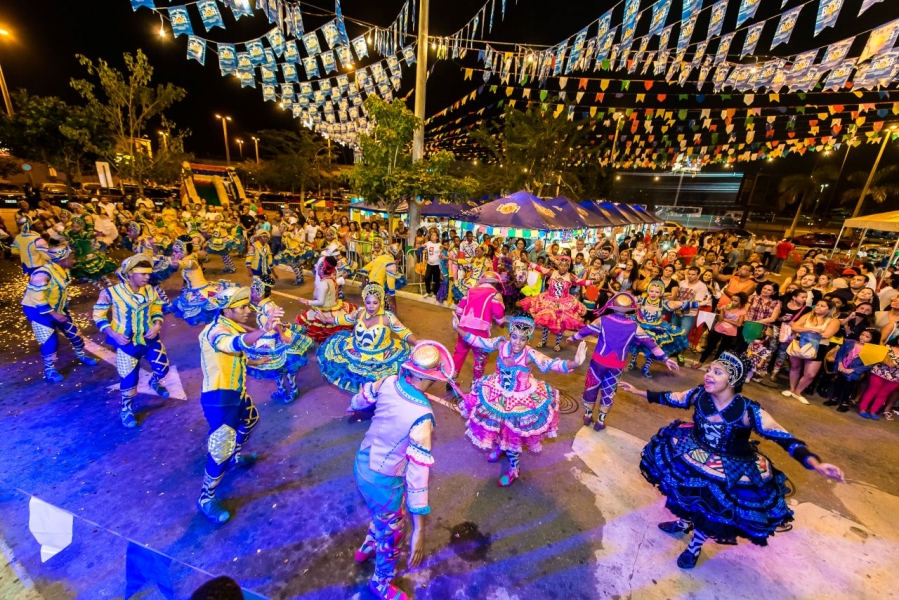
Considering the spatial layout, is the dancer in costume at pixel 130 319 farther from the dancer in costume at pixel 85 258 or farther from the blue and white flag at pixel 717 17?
the blue and white flag at pixel 717 17

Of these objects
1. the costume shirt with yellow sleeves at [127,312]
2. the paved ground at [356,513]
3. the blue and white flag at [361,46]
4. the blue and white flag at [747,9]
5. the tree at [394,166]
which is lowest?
the paved ground at [356,513]

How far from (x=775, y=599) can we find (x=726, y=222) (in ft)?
140

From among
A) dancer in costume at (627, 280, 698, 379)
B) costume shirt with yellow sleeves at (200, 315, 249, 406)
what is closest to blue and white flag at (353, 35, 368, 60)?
dancer in costume at (627, 280, 698, 379)

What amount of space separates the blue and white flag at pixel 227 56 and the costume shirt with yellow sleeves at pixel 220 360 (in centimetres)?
1061

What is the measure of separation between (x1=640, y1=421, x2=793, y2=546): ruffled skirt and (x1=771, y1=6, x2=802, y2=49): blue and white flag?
8396 mm

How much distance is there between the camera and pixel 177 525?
11.2 feet

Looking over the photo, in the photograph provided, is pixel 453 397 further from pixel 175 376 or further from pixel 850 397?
pixel 850 397

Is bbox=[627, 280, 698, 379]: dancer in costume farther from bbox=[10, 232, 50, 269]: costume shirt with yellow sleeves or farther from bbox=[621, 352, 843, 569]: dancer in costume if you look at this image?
bbox=[10, 232, 50, 269]: costume shirt with yellow sleeves

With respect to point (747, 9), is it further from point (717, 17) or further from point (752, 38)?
point (752, 38)

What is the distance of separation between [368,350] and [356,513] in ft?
6.49

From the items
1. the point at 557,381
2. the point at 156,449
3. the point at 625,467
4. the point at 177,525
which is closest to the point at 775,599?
the point at 625,467

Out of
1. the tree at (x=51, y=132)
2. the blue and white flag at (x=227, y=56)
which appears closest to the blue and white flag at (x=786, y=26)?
the blue and white flag at (x=227, y=56)

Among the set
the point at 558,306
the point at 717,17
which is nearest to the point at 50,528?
the point at 558,306

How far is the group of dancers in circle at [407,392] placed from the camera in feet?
8.32
